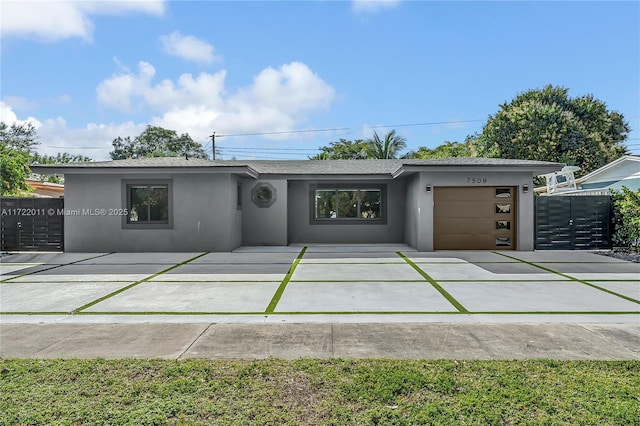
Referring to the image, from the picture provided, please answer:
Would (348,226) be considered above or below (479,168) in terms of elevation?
below

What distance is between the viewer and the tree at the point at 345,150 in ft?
114

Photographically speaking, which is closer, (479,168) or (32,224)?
(479,168)

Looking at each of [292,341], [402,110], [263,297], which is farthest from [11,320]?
[402,110]

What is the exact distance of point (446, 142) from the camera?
37.9m

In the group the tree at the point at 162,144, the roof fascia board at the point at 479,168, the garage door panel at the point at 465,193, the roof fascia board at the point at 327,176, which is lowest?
the garage door panel at the point at 465,193

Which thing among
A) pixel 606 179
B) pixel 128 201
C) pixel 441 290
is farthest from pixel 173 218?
pixel 606 179

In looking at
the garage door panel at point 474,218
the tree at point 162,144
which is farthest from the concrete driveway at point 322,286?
the tree at point 162,144

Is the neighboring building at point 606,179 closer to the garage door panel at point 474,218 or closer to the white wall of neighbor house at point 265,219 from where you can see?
the garage door panel at point 474,218

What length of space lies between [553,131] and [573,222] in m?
17.9

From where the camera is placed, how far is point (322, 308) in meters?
5.89

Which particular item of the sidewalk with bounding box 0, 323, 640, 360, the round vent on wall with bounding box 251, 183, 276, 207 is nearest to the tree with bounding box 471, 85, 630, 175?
the round vent on wall with bounding box 251, 183, 276, 207

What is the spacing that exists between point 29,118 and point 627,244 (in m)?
53.6

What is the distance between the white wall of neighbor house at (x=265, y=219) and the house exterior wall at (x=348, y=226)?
905 mm

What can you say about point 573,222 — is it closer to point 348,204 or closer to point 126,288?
point 348,204
